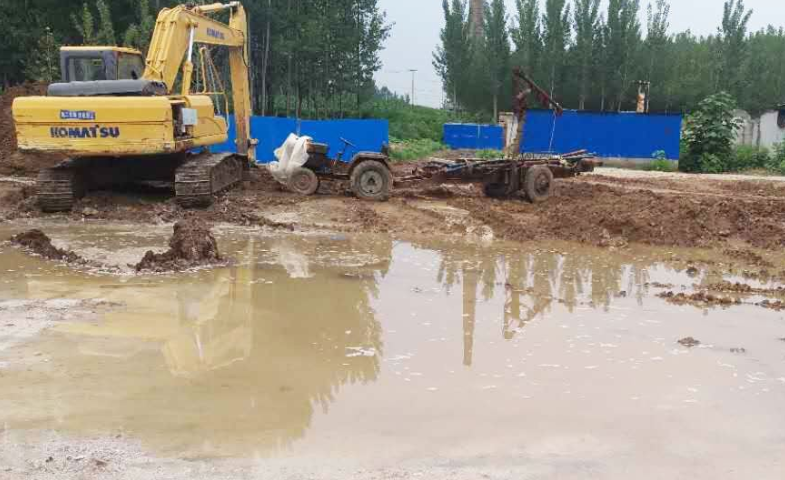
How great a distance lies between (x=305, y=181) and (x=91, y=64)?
14.8ft

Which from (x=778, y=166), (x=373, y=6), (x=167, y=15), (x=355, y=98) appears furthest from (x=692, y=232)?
(x=355, y=98)

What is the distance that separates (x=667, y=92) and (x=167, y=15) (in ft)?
104

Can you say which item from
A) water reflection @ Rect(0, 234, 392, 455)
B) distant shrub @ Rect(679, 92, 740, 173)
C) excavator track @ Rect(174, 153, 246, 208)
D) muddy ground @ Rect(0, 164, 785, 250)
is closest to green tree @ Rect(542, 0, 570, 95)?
distant shrub @ Rect(679, 92, 740, 173)

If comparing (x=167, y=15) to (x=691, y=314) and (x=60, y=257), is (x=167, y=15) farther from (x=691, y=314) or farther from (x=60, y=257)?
(x=691, y=314)

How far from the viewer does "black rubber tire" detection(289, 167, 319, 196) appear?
14.7 meters

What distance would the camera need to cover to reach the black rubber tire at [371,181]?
1423cm

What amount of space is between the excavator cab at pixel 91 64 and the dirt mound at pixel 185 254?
5.57 m

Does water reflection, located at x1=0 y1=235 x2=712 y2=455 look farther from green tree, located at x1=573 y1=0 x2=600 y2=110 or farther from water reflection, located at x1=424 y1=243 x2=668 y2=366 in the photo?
green tree, located at x1=573 y1=0 x2=600 y2=110

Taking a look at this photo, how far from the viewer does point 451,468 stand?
14.0 feet

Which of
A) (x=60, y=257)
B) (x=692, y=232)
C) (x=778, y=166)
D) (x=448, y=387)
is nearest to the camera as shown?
(x=448, y=387)

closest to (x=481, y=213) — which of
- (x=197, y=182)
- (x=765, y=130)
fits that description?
(x=197, y=182)

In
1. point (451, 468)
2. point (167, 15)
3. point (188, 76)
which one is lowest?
point (451, 468)

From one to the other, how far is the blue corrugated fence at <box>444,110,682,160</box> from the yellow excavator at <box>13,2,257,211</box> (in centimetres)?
1382

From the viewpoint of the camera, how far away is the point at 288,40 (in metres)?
34.1
